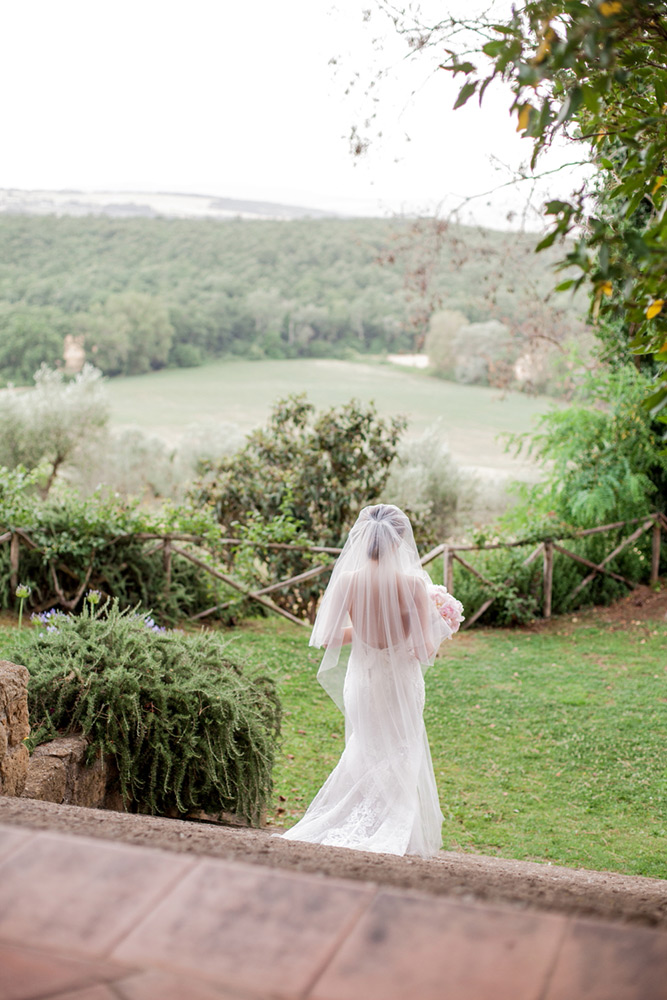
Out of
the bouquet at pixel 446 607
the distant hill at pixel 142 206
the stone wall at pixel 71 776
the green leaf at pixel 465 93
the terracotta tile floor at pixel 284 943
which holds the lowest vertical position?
the stone wall at pixel 71 776

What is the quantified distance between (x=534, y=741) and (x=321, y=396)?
1244 inches

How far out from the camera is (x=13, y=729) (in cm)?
311

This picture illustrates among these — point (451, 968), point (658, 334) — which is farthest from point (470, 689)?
point (451, 968)

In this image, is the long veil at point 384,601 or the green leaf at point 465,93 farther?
the long veil at point 384,601

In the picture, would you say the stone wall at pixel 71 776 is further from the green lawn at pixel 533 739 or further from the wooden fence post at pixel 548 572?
the wooden fence post at pixel 548 572

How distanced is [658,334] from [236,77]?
44.3 m

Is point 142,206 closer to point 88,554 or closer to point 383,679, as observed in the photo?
point 88,554

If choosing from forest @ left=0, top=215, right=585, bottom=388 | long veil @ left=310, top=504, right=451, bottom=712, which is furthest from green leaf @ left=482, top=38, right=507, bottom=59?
forest @ left=0, top=215, right=585, bottom=388

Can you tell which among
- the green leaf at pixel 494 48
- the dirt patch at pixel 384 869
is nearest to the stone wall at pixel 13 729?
the dirt patch at pixel 384 869

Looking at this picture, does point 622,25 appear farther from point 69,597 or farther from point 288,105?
point 288,105

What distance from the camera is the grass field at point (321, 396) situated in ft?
108

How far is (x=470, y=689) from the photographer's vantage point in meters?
7.88

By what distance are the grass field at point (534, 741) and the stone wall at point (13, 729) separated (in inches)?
70.9

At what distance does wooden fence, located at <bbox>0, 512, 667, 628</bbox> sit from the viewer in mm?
8672
